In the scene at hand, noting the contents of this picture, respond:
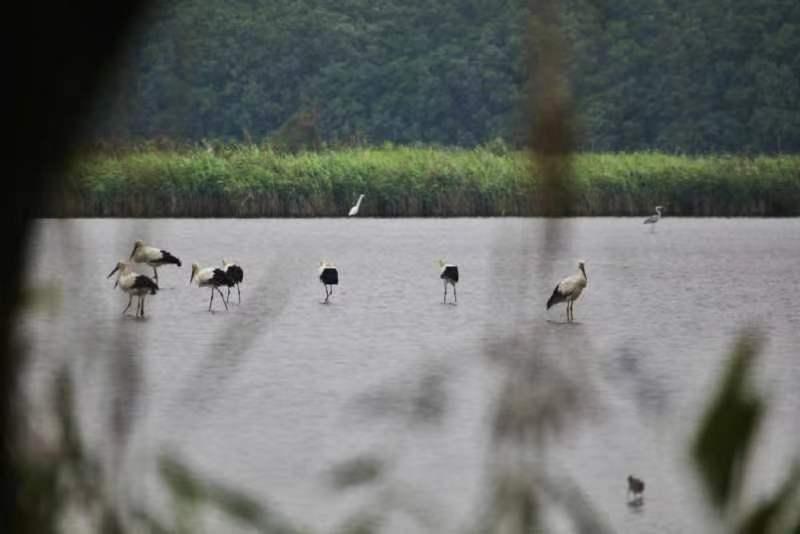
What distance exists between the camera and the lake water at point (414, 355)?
32.2 inches

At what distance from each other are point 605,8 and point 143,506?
0.32m

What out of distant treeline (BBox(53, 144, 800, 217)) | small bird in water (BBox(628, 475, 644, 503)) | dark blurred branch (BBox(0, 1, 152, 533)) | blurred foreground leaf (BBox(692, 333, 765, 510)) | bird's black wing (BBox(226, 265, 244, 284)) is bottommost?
small bird in water (BBox(628, 475, 644, 503))

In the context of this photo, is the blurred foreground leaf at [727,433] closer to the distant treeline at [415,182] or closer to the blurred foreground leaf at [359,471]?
the blurred foreground leaf at [359,471]

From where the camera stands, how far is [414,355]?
16234 mm

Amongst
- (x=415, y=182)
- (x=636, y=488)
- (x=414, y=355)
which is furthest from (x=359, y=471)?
(x=415, y=182)

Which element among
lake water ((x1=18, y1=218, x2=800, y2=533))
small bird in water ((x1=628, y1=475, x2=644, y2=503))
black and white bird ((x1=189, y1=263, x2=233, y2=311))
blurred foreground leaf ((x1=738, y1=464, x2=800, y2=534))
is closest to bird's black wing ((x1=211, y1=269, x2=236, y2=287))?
black and white bird ((x1=189, y1=263, x2=233, y2=311))

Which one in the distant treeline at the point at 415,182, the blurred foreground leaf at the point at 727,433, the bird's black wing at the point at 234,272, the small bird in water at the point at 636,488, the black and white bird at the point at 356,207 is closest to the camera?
the blurred foreground leaf at the point at 727,433

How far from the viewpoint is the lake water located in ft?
2.69

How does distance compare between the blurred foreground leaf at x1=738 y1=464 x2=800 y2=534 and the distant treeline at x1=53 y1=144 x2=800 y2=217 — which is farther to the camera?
the distant treeline at x1=53 y1=144 x2=800 y2=217

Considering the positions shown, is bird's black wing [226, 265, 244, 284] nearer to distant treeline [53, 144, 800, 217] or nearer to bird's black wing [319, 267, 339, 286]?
bird's black wing [319, 267, 339, 286]

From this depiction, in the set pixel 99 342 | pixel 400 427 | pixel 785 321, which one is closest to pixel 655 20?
pixel 400 427

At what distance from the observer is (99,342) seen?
32.0 inches

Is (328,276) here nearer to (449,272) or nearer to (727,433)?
(449,272)

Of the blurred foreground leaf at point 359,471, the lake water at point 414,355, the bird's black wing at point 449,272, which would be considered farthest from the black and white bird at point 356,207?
the blurred foreground leaf at point 359,471
